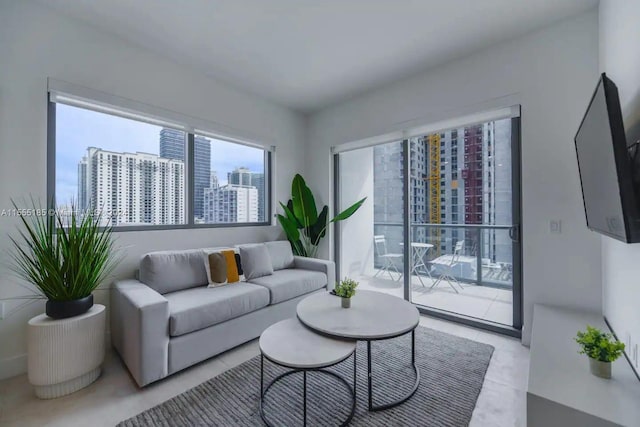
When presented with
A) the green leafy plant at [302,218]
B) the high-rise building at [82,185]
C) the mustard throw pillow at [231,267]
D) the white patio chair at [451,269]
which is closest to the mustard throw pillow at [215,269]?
the mustard throw pillow at [231,267]

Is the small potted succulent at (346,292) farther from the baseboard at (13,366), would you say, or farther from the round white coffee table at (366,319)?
the baseboard at (13,366)

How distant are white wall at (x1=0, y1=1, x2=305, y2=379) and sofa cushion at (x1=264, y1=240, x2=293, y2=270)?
0.72 m

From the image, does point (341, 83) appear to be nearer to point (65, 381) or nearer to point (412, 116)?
point (412, 116)

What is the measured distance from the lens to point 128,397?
69.0 inches

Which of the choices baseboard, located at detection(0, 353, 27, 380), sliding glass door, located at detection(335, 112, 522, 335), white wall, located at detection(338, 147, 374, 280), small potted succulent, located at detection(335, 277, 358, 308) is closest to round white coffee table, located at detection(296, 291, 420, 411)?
small potted succulent, located at detection(335, 277, 358, 308)

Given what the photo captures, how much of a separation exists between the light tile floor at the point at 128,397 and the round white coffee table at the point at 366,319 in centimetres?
46

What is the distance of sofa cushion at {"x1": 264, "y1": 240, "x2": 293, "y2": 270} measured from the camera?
3330 mm

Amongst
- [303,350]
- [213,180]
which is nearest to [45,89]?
[213,180]

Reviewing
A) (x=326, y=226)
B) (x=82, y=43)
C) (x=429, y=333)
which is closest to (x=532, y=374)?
(x=429, y=333)

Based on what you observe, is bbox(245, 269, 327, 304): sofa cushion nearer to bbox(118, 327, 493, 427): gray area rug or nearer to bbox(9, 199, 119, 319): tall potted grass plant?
bbox(118, 327, 493, 427): gray area rug

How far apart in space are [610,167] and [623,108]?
2.43ft

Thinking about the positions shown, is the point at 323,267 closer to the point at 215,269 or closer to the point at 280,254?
the point at 280,254

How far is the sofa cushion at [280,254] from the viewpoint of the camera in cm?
333

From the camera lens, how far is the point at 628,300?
4.84 ft
